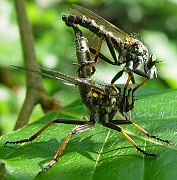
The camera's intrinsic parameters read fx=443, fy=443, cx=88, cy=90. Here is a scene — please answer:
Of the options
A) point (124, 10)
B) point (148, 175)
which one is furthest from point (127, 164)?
point (124, 10)

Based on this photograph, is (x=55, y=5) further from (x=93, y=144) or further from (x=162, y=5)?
(x=93, y=144)

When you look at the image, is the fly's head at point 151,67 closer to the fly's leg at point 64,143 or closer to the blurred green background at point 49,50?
the fly's leg at point 64,143

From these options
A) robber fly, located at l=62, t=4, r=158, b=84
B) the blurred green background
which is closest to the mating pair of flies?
robber fly, located at l=62, t=4, r=158, b=84

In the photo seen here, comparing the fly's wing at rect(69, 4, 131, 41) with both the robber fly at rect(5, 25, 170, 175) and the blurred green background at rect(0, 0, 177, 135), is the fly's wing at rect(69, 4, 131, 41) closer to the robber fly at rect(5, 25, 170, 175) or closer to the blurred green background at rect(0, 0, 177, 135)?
the robber fly at rect(5, 25, 170, 175)

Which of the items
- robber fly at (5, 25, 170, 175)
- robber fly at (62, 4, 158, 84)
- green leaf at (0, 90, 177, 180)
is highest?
robber fly at (62, 4, 158, 84)

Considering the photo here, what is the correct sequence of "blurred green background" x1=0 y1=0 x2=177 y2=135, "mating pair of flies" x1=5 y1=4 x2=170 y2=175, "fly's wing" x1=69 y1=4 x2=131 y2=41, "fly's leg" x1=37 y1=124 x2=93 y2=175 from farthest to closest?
"blurred green background" x1=0 y1=0 x2=177 y2=135 → "fly's wing" x1=69 y1=4 x2=131 y2=41 → "mating pair of flies" x1=5 y1=4 x2=170 y2=175 → "fly's leg" x1=37 y1=124 x2=93 y2=175

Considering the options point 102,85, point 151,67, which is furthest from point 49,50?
point 102,85

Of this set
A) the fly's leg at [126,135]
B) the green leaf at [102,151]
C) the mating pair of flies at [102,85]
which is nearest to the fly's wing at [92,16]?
the mating pair of flies at [102,85]
